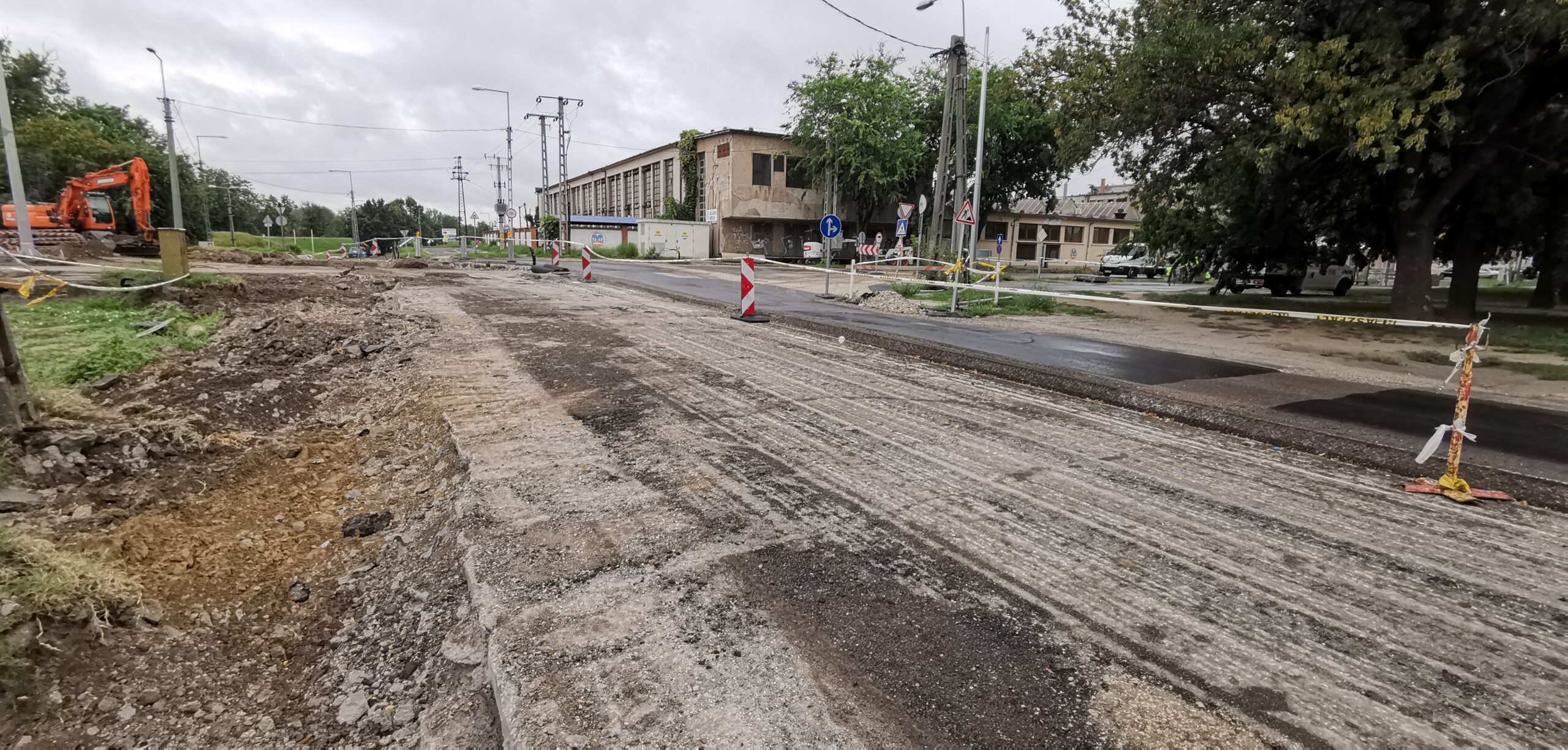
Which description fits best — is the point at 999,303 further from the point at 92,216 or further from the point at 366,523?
the point at 92,216

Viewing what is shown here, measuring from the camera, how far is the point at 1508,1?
10.1m

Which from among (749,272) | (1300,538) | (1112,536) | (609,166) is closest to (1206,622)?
(1112,536)

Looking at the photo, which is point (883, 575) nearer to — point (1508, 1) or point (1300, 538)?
point (1300, 538)

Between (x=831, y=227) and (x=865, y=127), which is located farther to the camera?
(x=865, y=127)

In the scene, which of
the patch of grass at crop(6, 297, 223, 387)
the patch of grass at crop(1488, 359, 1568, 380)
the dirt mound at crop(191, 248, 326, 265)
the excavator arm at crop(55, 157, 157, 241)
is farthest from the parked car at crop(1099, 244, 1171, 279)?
the excavator arm at crop(55, 157, 157, 241)

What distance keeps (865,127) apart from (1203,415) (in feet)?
134

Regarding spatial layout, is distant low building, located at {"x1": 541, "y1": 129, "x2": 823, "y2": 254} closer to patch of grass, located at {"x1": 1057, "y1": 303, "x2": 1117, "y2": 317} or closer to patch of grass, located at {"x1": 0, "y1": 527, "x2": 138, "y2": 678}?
patch of grass, located at {"x1": 1057, "y1": 303, "x2": 1117, "y2": 317}

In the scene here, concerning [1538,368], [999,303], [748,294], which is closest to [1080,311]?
[999,303]

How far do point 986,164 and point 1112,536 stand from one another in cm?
4261

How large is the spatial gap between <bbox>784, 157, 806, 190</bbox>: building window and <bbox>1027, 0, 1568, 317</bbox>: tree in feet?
116

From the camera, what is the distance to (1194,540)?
3793 millimetres

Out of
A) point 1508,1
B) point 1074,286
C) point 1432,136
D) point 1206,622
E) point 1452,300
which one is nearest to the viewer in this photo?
point 1206,622

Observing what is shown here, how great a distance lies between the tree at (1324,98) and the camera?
10398mm

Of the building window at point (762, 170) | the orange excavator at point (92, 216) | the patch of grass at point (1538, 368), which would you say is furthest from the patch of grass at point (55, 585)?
the building window at point (762, 170)
